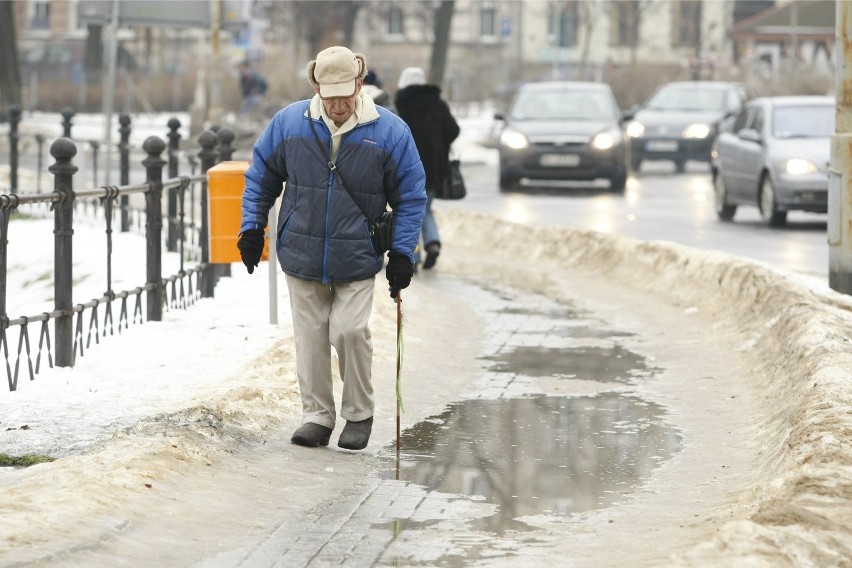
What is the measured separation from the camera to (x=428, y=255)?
14602mm

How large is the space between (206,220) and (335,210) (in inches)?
213

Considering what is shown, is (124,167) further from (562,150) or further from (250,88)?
(250,88)

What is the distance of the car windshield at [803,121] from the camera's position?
2056cm

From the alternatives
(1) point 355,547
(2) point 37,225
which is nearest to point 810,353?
(1) point 355,547

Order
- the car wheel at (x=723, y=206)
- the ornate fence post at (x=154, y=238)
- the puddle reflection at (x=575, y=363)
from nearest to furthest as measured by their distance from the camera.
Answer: the puddle reflection at (x=575, y=363), the ornate fence post at (x=154, y=238), the car wheel at (x=723, y=206)

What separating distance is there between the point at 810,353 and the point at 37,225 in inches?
392

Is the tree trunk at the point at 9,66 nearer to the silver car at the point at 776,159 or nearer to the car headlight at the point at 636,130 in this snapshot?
the car headlight at the point at 636,130

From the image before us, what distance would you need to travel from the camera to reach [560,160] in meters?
25.4

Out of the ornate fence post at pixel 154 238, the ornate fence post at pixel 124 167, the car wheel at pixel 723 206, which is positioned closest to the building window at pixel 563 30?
the car wheel at pixel 723 206

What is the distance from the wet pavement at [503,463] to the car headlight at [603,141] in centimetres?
1452

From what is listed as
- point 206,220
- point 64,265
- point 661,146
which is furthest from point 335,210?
point 661,146

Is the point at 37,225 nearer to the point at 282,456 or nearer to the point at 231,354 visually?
the point at 231,354

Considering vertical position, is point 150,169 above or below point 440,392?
above

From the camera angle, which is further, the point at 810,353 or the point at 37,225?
the point at 37,225
